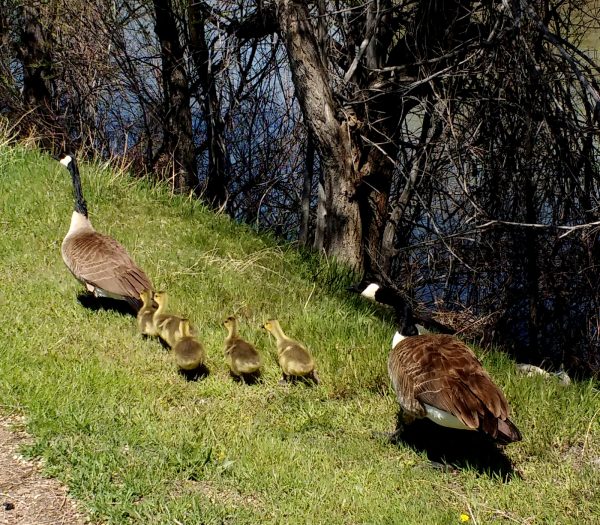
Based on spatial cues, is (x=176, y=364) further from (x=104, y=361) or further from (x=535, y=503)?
(x=535, y=503)

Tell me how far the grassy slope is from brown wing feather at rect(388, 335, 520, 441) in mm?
491

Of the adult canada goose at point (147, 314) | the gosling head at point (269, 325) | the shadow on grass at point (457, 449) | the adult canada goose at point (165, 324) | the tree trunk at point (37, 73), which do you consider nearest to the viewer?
the shadow on grass at point (457, 449)

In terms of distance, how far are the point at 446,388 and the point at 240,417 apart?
1.64 metres

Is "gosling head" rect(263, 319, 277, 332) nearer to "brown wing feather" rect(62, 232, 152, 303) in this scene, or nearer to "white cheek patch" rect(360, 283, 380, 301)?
"white cheek patch" rect(360, 283, 380, 301)

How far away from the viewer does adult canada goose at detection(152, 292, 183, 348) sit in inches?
254

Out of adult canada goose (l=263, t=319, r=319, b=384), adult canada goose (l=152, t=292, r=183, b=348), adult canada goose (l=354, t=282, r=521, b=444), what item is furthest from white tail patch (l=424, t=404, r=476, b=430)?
adult canada goose (l=152, t=292, r=183, b=348)

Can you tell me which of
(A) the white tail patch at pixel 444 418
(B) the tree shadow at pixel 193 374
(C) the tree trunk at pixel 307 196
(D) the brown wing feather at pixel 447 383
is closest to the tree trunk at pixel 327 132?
(C) the tree trunk at pixel 307 196

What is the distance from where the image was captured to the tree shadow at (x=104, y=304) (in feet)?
24.7

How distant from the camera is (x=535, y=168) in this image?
30.5 ft

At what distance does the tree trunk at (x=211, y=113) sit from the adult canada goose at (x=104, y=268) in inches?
215

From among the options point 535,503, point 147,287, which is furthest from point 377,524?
point 147,287

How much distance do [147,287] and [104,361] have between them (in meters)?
1.05

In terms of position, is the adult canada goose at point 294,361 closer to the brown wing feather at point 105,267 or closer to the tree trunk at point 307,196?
the brown wing feather at point 105,267

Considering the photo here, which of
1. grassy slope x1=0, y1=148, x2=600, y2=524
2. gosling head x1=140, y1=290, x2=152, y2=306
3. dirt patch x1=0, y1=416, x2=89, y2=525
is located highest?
gosling head x1=140, y1=290, x2=152, y2=306
